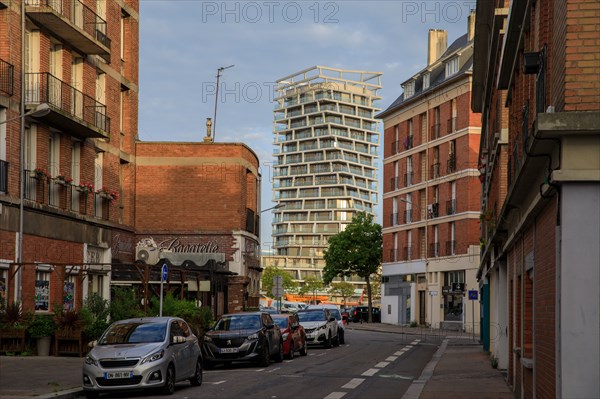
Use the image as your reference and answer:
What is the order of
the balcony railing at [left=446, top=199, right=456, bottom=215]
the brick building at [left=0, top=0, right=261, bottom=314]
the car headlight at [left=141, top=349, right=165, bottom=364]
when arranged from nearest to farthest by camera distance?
the car headlight at [left=141, top=349, right=165, bottom=364]
the brick building at [left=0, top=0, right=261, bottom=314]
the balcony railing at [left=446, top=199, right=456, bottom=215]

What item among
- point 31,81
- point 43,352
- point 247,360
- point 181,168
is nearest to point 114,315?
point 43,352

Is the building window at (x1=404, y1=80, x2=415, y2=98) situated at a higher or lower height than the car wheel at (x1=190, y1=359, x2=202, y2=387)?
higher

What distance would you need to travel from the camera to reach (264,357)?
27.5 m

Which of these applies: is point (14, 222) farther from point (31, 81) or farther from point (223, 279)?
point (223, 279)

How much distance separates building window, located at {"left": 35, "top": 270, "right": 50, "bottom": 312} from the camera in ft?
100

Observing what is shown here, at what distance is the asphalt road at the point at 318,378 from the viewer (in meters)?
19.6

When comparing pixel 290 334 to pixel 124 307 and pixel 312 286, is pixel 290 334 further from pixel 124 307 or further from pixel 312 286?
pixel 312 286

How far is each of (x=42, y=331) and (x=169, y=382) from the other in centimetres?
950

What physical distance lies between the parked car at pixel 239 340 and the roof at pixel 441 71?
40.6 m

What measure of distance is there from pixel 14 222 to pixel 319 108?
141 m

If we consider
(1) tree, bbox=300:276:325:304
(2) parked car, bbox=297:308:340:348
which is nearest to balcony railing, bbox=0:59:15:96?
(2) parked car, bbox=297:308:340:348

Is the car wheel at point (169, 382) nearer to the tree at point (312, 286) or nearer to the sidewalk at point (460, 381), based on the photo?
the sidewalk at point (460, 381)

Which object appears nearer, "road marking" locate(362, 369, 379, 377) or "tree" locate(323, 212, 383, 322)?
"road marking" locate(362, 369, 379, 377)

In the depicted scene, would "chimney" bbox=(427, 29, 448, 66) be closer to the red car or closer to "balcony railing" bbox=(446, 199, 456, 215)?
"balcony railing" bbox=(446, 199, 456, 215)
